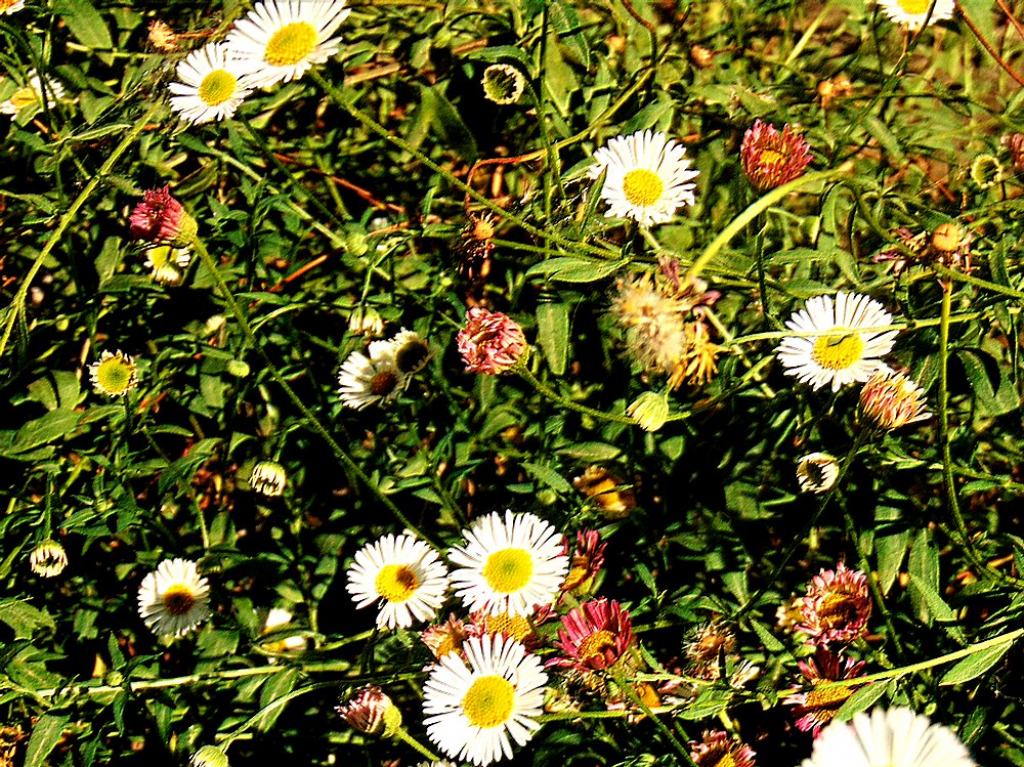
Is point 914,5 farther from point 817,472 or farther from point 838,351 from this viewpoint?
point 817,472

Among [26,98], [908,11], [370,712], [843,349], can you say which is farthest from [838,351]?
[26,98]

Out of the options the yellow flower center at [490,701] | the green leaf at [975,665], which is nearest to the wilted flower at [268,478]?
the yellow flower center at [490,701]

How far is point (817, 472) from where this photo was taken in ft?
5.06

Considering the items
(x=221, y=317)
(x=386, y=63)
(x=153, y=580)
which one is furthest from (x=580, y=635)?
(x=386, y=63)

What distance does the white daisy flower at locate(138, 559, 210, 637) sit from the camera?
1800 millimetres

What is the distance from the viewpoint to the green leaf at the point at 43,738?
164cm

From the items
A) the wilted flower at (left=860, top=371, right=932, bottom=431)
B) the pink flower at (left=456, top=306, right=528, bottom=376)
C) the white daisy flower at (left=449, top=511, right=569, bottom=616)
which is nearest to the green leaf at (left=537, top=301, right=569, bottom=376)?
the pink flower at (left=456, top=306, right=528, bottom=376)

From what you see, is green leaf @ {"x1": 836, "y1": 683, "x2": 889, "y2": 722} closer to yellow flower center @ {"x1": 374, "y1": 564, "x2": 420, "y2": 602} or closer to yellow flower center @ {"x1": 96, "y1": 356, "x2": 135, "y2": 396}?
yellow flower center @ {"x1": 374, "y1": 564, "x2": 420, "y2": 602}

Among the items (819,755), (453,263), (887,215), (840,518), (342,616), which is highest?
(453,263)

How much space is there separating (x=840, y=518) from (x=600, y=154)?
737mm

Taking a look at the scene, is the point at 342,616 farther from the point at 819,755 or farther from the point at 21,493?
the point at 819,755

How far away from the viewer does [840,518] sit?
1762 mm

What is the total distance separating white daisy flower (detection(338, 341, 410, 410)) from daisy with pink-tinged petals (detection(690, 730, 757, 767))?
759mm

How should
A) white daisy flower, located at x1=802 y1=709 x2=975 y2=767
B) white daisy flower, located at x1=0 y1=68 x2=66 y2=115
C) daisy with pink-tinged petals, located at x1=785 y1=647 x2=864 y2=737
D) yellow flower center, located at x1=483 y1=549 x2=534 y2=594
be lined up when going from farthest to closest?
white daisy flower, located at x1=0 y1=68 x2=66 y2=115 → yellow flower center, located at x1=483 y1=549 x2=534 y2=594 → daisy with pink-tinged petals, located at x1=785 y1=647 x2=864 y2=737 → white daisy flower, located at x1=802 y1=709 x2=975 y2=767
